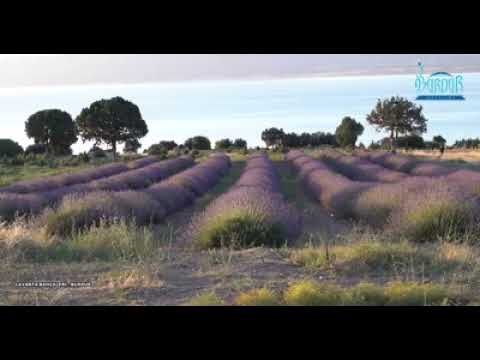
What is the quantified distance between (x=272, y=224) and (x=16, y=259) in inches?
147

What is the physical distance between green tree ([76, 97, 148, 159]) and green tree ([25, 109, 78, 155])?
693 centimetres

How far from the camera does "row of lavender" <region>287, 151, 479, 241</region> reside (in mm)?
9117

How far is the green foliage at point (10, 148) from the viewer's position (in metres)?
49.7

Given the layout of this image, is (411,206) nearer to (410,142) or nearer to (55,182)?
(55,182)

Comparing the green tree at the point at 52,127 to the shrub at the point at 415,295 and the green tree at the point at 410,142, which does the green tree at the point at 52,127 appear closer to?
the green tree at the point at 410,142

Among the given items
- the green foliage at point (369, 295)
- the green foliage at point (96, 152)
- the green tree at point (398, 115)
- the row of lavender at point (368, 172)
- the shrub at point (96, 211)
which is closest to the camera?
the green foliage at point (369, 295)

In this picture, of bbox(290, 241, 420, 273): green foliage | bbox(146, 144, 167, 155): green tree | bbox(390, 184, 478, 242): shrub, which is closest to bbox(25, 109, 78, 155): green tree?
bbox(146, 144, 167, 155): green tree

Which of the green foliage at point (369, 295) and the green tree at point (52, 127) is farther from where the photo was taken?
the green tree at point (52, 127)

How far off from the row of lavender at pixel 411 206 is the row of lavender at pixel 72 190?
6.34m

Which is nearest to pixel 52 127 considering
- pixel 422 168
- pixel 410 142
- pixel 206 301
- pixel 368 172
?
pixel 410 142

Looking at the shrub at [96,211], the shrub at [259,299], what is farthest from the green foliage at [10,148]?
the shrub at [259,299]

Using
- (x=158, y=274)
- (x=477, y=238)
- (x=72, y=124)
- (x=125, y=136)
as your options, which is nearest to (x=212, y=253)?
(x=158, y=274)

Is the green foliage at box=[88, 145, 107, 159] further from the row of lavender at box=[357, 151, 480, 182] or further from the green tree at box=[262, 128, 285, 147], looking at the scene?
the row of lavender at box=[357, 151, 480, 182]
